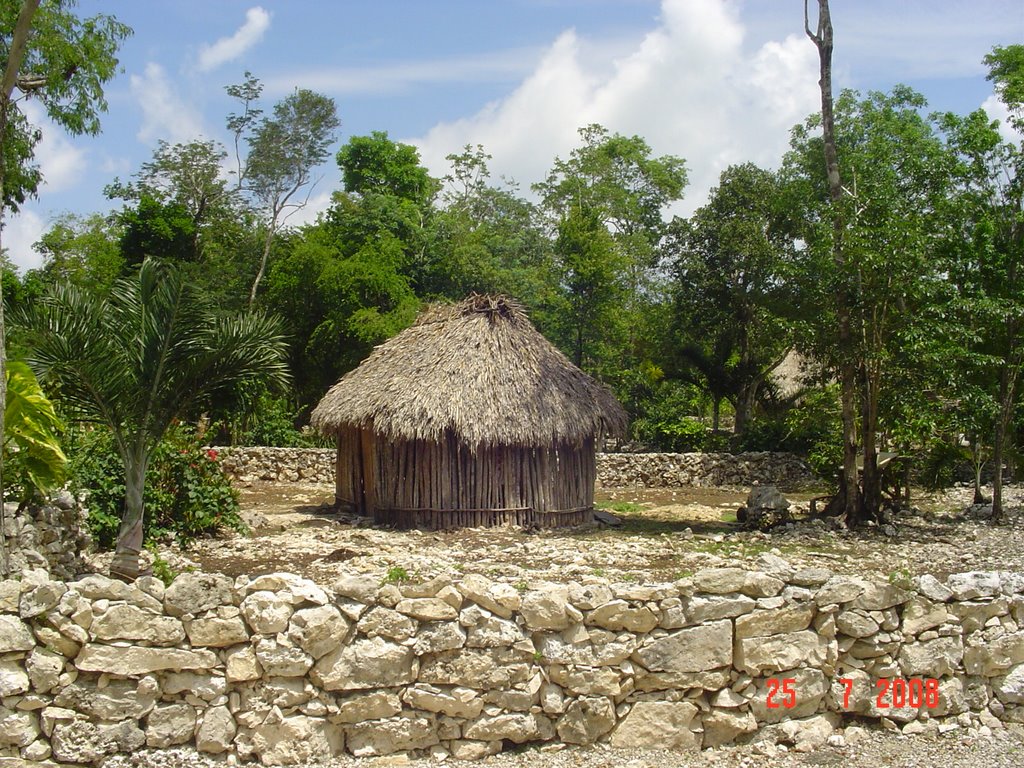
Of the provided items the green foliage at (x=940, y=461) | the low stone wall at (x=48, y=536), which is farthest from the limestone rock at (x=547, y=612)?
the green foliage at (x=940, y=461)

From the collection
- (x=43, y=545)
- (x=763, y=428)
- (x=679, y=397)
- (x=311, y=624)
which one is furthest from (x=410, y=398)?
(x=679, y=397)

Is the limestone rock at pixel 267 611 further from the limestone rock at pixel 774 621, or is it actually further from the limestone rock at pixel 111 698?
the limestone rock at pixel 774 621

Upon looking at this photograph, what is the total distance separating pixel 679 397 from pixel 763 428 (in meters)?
8.74

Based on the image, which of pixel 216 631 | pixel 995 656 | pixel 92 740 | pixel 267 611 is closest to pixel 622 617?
pixel 267 611

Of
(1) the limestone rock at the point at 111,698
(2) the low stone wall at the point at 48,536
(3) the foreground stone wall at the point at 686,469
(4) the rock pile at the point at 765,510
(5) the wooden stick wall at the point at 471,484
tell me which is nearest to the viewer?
(1) the limestone rock at the point at 111,698

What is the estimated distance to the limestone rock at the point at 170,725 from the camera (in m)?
5.06

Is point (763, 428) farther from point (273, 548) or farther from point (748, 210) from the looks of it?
point (273, 548)

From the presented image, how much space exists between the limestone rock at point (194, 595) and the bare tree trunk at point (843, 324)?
10366 mm

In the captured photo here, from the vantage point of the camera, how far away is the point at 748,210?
84.7ft

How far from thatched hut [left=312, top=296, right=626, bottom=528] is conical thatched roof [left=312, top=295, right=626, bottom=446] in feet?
0.07

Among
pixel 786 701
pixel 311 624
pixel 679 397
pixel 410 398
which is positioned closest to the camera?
pixel 311 624

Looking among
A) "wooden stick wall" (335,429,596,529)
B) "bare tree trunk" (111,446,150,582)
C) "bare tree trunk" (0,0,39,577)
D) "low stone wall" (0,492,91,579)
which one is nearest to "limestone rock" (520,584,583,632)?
"bare tree trunk" (0,0,39,577)

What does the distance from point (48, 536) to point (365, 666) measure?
186 inches

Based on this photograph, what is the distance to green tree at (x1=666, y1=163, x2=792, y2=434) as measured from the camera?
1001 inches
